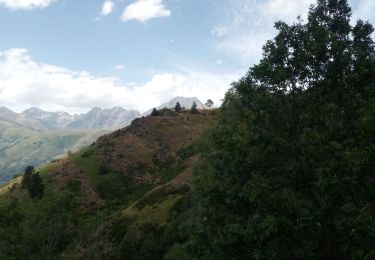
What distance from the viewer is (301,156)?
70.5ft

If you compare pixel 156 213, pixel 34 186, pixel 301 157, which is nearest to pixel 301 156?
pixel 301 157

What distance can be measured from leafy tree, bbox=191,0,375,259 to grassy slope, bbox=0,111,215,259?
33071 mm

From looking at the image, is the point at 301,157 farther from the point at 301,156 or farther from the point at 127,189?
the point at 127,189

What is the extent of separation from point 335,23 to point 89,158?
123 metres

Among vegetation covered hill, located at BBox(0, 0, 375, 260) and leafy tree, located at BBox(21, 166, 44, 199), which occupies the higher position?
vegetation covered hill, located at BBox(0, 0, 375, 260)

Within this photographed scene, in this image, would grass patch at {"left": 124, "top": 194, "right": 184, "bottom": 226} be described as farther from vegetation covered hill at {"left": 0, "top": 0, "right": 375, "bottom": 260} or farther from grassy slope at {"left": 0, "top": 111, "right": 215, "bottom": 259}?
vegetation covered hill at {"left": 0, "top": 0, "right": 375, "bottom": 260}

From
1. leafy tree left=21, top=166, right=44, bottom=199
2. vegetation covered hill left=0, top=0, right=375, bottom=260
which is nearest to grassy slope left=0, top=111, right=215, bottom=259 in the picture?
leafy tree left=21, top=166, right=44, bottom=199

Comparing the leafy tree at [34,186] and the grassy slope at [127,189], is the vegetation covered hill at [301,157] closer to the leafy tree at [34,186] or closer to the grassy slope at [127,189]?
the grassy slope at [127,189]

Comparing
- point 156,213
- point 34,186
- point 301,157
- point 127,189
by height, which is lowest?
point 127,189

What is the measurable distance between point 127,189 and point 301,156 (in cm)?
10377

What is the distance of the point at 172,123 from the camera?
164 metres

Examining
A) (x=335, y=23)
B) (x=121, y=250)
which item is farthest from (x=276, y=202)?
(x=121, y=250)

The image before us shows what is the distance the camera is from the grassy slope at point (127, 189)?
70.2 meters

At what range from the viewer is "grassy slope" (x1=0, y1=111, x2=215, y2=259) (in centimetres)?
7019
